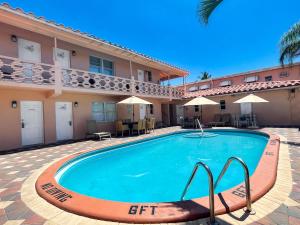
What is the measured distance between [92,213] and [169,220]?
1.30 m

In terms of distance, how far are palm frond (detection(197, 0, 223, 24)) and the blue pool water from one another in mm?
4335

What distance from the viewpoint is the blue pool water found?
5.33 metres

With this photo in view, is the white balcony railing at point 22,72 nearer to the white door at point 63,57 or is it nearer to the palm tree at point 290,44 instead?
the white door at point 63,57

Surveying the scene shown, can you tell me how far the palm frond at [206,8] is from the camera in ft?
12.9

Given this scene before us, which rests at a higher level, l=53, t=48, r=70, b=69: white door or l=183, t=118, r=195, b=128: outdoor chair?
l=53, t=48, r=70, b=69: white door

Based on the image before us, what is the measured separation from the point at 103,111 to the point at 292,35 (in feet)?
43.6

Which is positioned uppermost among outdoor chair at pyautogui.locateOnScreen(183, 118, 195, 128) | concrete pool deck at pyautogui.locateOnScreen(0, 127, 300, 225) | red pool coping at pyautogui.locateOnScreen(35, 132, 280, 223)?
outdoor chair at pyautogui.locateOnScreen(183, 118, 195, 128)

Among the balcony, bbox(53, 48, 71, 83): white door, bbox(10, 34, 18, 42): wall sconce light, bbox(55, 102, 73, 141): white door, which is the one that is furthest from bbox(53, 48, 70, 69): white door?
bbox(55, 102, 73, 141): white door

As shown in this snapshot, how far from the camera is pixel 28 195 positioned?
13.8 ft

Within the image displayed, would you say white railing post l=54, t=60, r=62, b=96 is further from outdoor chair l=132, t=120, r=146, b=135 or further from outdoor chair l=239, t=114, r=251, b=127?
outdoor chair l=239, t=114, r=251, b=127

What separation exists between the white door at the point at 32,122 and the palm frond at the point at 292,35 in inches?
567

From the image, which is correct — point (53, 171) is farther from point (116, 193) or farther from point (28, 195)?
point (116, 193)

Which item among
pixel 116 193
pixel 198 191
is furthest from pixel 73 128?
pixel 198 191

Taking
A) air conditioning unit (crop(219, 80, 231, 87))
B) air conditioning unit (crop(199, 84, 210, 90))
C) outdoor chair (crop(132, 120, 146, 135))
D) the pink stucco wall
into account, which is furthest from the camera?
air conditioning unit (crop(199, 84, 210, 90))
